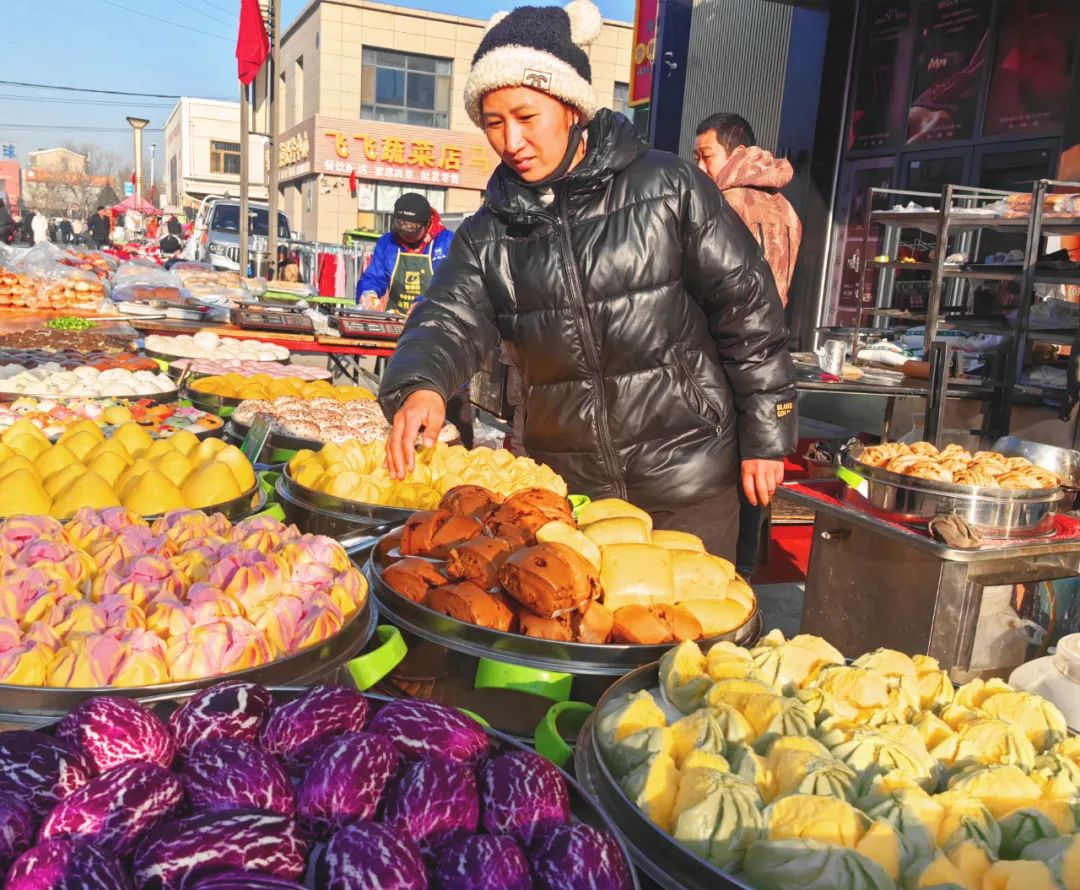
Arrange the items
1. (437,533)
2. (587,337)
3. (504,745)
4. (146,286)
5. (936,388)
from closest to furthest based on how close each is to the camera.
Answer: (504,745) < (437,533) < (587,337) < (936,388) < (146,286)

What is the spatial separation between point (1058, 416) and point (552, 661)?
501 cm

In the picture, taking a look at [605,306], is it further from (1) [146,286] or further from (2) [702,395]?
(1) [146,286]

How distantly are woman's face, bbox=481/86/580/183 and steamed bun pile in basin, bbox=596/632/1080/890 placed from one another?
135 cm

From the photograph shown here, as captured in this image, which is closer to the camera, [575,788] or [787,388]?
[575,788]

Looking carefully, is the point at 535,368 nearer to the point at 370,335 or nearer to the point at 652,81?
the point at 370,335

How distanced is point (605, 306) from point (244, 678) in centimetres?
141

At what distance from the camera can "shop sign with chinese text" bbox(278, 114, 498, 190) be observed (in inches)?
1067

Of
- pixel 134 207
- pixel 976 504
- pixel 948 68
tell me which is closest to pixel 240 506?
pixel 976 504

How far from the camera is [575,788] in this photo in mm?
896

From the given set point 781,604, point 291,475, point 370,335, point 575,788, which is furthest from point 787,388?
point 370,335

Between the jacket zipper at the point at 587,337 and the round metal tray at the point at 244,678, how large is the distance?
1.10m

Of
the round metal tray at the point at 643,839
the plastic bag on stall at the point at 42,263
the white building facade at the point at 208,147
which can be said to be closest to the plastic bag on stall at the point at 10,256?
the plastic bag on stall at the point at 42,263

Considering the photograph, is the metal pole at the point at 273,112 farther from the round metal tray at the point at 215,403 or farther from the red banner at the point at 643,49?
the round metal tray at the point at 215,403

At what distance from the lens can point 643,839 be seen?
0.88 meters
